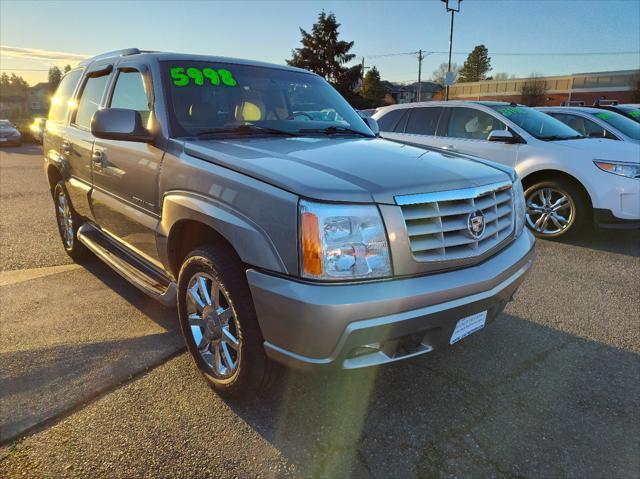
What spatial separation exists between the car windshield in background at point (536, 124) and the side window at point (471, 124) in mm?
167

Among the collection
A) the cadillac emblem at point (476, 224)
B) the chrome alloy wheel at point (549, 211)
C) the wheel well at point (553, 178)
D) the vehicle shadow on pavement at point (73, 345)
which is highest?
the cadillac emblem at point (476, 224)

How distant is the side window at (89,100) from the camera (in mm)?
3906

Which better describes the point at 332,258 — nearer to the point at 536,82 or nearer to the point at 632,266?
the point at 632,266

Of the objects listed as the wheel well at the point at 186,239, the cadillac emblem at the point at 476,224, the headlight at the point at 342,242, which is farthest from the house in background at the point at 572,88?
the headlight at the point at 342,242

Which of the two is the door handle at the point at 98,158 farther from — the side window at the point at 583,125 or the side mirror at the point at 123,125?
the side window at the point at 583,125

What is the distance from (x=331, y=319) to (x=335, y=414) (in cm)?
86

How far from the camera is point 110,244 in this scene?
3.79 metres

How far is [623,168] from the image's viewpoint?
212 inches

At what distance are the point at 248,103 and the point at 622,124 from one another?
24.2 ft

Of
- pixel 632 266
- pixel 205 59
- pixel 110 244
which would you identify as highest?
pixel 205 59

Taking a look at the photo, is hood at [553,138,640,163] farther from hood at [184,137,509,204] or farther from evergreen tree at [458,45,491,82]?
evergreen tree at [458,45,491,82]

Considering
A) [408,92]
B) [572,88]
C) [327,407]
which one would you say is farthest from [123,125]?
[408,92]

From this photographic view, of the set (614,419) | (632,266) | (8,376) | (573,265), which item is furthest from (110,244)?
(632,266)

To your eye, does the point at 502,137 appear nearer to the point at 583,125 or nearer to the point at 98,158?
the point at 583,125
